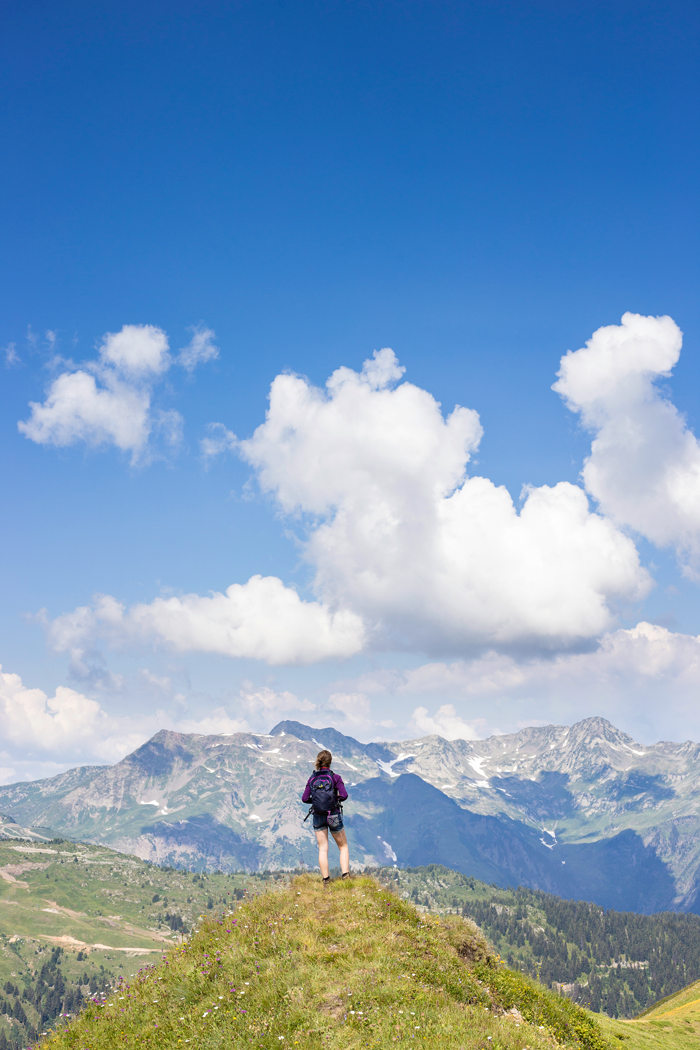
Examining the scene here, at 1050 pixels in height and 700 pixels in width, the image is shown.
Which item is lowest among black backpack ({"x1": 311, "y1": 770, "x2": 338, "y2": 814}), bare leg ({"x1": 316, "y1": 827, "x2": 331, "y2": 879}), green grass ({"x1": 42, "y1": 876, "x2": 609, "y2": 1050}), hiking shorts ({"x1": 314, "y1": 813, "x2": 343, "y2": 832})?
green grass ({"x1": 42, "y1": 876, "x2": 609, "y2": 1050})

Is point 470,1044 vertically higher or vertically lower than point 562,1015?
higher

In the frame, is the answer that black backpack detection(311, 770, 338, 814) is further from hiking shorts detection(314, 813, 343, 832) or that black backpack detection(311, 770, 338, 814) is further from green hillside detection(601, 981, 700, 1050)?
green hillside detection(601, 981, 700, 1050)

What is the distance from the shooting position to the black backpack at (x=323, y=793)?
21.5 meters

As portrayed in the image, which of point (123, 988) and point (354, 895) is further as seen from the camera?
point (354, 895)

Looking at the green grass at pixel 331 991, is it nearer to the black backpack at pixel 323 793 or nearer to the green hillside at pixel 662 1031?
the black backpack at pixel 323 793

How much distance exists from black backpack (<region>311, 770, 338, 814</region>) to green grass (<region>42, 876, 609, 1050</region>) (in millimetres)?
2671

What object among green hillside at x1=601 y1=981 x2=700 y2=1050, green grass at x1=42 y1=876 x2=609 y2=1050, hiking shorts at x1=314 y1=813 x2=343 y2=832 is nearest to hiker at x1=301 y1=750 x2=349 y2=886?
hiking shorts at x1=314 y1=813 x2=343 y2=832

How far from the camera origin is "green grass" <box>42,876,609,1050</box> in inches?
512

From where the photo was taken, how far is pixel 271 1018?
13.3m

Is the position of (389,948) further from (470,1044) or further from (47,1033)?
(47,1033)

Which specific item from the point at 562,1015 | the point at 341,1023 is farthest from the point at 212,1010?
the point at 562,1015

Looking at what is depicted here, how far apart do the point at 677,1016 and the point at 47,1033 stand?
34.5 m

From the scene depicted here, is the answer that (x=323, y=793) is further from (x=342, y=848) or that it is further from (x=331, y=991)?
(x=331, y=991)

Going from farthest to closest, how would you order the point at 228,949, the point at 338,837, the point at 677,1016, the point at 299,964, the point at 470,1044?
the point at 677,1016
the point at 338,837
the point at 228,949
the point at 299,964
the point at 470,1044
